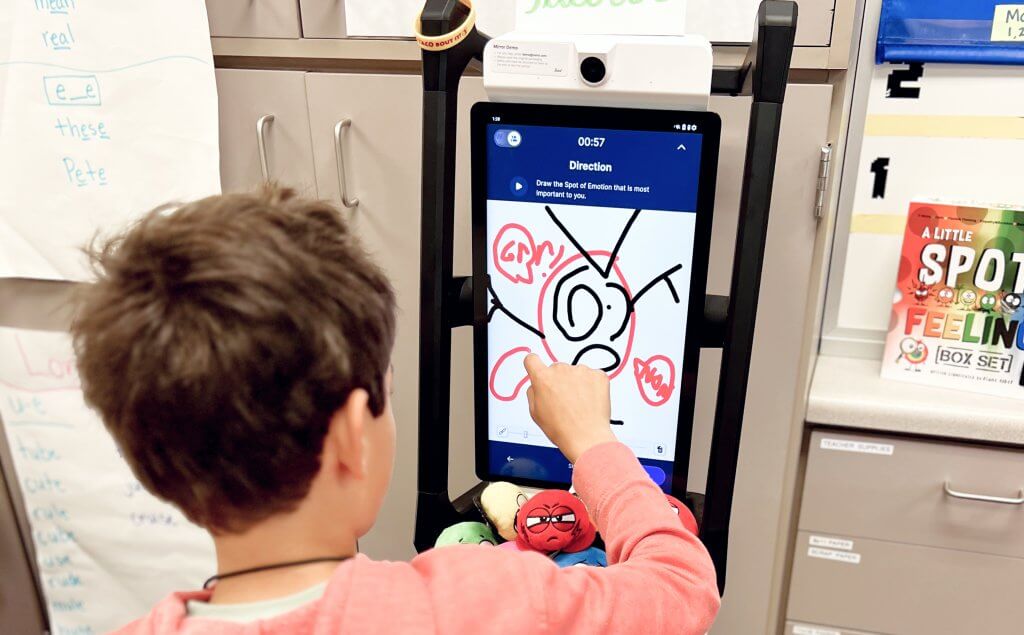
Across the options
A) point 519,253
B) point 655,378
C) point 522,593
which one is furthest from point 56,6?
point 522,593

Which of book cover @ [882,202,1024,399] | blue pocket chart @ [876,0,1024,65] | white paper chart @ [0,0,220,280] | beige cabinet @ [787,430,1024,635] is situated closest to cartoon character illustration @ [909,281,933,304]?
book cover @ [882,202,1024,399]

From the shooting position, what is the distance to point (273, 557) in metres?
0.60

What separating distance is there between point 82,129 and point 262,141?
0.30m

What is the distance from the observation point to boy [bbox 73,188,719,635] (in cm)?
54

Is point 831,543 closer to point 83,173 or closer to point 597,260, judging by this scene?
point 597,260

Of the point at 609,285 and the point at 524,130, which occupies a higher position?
the point at 524,130

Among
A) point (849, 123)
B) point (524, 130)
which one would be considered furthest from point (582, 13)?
point (849, 123)

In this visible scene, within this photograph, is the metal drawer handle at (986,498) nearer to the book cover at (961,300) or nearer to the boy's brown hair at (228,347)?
the book cover at (961,300)

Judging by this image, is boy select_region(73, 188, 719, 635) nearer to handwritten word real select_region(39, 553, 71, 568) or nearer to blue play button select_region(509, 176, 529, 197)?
blue play button select_region(509, 176, 529, 197)

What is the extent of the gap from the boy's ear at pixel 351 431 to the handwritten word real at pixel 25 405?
1147 mm

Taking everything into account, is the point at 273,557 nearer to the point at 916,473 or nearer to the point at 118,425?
the point at 118,425

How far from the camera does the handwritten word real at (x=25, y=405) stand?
1481 millimetres

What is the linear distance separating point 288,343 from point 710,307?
0.54m

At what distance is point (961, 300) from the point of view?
125 centimetres
